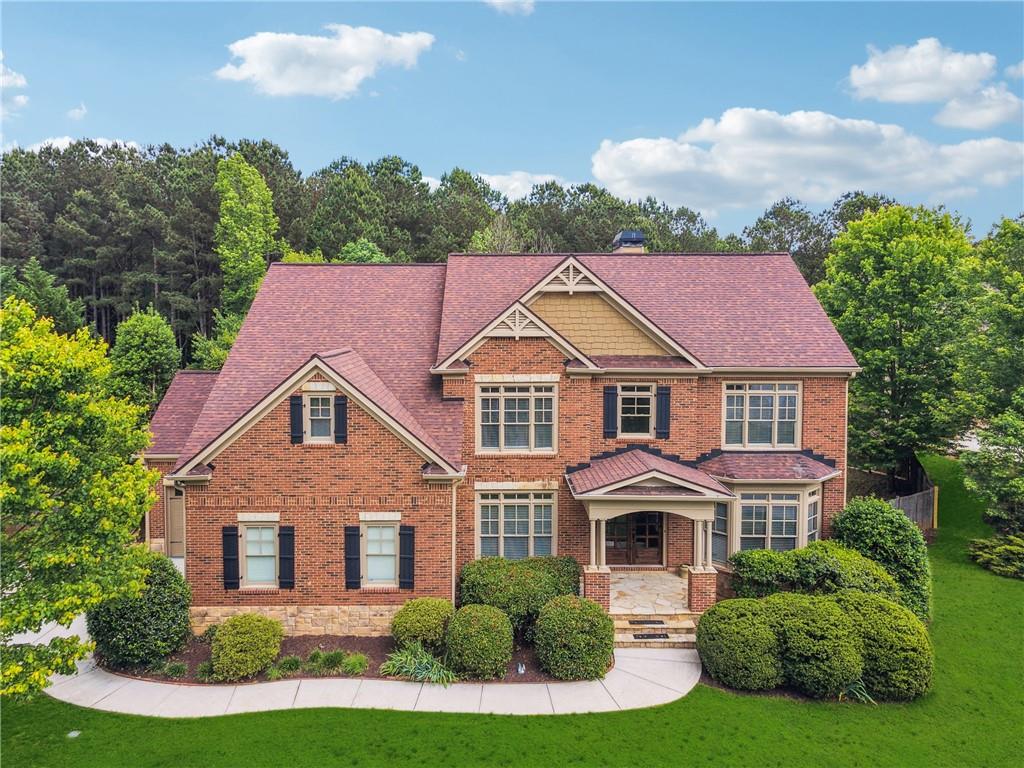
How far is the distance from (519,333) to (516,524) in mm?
5381

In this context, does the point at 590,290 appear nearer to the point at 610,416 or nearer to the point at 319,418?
the point at 610,416

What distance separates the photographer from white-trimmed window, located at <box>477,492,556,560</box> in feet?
56.9

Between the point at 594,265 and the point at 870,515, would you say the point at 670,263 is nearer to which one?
the point at 594,265

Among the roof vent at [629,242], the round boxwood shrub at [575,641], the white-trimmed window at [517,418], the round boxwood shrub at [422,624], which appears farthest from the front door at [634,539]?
the roof vent at [629,242]

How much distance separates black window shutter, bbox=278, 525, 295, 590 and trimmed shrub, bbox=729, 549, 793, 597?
1139cm

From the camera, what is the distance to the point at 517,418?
1755cm

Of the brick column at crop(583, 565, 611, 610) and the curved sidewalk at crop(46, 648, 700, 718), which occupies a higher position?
the brick column at crop(583, 565, 611, 610)

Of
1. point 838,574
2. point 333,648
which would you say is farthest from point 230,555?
point 838,574

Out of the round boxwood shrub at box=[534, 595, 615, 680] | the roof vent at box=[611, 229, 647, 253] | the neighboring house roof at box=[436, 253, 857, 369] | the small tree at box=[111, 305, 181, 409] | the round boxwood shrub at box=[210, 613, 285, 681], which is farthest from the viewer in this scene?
the small tree at box=[111, 305, 181, 409]

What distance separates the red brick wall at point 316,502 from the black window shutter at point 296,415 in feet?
0.64

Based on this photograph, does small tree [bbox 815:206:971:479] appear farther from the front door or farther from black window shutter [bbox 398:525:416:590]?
black window shutter [bbox 398:525:416:590]

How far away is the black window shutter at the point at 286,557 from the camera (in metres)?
14.9

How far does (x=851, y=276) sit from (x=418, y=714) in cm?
2431

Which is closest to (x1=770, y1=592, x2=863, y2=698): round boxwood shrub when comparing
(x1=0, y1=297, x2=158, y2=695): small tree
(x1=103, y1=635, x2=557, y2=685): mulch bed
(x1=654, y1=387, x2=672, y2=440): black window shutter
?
(x1=103, y1=635, x2=557, y2=685): mulch bed
